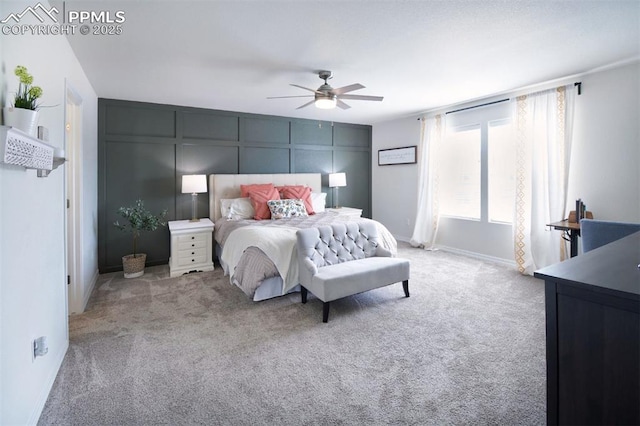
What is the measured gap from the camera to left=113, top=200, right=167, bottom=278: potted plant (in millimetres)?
4152

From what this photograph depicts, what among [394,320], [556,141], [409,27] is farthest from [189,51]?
[556,141]

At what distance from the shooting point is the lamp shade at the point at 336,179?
239 inches

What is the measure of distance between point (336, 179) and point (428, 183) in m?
1.69

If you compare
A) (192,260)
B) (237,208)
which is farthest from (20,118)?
(237,208)

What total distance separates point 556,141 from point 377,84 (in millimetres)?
2342

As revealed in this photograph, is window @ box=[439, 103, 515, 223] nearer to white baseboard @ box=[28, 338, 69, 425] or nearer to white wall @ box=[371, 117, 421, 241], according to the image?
white wall @ box=[371, 117, 421, 241]

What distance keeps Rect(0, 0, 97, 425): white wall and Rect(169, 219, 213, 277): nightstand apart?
1817mm

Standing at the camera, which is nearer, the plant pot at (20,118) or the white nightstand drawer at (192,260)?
the plant pot at (20,118)

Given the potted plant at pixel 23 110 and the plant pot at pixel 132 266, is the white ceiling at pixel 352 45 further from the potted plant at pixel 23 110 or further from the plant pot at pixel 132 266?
the plant pot at pixel 132 266

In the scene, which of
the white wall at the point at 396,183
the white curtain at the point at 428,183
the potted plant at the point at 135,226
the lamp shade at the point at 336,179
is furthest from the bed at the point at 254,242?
the white wall at the point at 396,183

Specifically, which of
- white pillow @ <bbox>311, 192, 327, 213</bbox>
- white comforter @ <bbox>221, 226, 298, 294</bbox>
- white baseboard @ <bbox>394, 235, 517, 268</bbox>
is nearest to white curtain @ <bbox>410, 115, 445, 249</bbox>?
white baseboard @ <bbox>394, 235, 517, 268</bbox>

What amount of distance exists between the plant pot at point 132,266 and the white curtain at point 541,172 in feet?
16.7

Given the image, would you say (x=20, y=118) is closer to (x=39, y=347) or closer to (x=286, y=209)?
(x=39, y=347)

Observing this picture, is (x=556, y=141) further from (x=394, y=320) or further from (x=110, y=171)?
(x=110, y=171)
